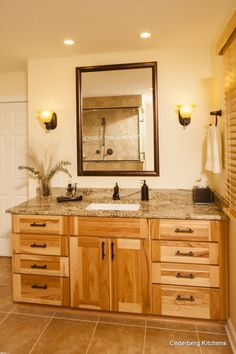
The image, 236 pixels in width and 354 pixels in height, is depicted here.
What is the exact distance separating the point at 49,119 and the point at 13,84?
987 mm

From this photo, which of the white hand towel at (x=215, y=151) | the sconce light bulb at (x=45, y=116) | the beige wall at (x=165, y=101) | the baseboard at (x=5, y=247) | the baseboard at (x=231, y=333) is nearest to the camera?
the baseboard at (x=231, y=333)

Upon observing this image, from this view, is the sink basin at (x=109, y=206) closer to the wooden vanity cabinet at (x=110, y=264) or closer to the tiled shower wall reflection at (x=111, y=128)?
the wooden vanity cabinet at (x=110, y=264)

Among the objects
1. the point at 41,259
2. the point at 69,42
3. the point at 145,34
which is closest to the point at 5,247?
the point at 41,259

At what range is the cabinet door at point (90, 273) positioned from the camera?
7.93ft

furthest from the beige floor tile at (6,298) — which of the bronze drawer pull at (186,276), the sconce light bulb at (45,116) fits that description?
the sconce light bulb at (45,116)

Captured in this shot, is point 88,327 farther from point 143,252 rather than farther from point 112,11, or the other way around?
point 112,11

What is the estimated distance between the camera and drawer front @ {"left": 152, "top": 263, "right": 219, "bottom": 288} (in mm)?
2260

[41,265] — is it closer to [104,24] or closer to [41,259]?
[41,259]

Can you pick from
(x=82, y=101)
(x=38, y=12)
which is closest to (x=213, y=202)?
(x=82, y=101)

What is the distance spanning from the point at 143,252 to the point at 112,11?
1.86m

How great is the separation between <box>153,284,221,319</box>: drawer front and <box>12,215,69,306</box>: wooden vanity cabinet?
788 millimetres

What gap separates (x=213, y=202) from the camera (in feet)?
8.72

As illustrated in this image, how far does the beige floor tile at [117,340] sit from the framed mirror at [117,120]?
144 cm

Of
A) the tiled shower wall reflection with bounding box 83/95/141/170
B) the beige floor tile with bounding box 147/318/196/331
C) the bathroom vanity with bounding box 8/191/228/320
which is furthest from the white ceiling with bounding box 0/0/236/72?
the beige floor tile with bounding box 147/318/196/331
